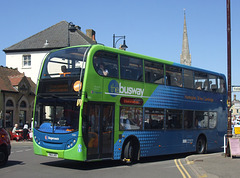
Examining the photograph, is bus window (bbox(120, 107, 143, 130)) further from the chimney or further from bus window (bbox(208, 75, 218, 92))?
the chimney

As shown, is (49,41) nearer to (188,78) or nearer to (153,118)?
(188,78)

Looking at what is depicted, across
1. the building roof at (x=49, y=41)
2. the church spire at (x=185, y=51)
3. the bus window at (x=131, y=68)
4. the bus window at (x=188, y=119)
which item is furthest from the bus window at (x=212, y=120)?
the church spire at (x=185, y=51)

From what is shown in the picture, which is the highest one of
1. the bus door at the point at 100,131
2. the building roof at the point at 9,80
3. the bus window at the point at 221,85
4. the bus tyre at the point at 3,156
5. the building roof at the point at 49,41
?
the building roof at the point at 49,41

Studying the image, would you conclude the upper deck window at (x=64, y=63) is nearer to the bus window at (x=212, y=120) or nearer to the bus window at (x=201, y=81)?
the bus window at (x=201, y=81)

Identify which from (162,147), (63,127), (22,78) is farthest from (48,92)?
(22,78)

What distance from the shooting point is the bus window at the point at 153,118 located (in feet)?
48.1

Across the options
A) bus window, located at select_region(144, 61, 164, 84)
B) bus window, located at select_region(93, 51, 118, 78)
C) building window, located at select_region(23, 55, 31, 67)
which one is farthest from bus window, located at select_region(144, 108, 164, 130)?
building window, located at select_region(23, 55, 31, 67)

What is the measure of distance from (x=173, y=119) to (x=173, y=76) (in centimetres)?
193

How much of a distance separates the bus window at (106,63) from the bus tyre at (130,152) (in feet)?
8.91

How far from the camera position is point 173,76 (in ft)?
53.6

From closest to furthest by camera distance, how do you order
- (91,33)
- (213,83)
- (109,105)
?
(109,105)
(213,83)
(91,33)

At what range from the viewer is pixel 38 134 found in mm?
12609

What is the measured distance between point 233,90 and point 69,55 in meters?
8.38

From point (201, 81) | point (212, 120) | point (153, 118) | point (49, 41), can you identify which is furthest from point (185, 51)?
point (153, 118)
